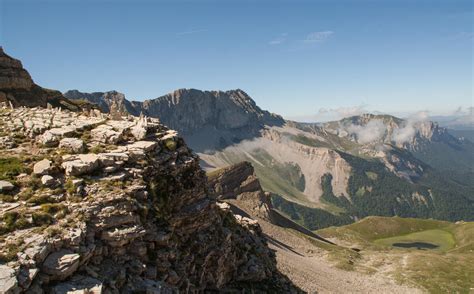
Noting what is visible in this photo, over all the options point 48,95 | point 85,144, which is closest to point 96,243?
point 85,144

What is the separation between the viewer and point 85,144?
82.3ft

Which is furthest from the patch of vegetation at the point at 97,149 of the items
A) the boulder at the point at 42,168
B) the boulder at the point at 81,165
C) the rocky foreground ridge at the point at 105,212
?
the boulder at the point at 42,168

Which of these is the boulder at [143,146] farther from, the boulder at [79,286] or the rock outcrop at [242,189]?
the rock outcrop at [242,189]

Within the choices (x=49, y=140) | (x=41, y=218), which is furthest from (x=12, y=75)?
(x=41, y=218)

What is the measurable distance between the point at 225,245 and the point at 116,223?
12.8 m

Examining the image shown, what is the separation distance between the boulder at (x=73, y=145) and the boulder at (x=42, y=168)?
225 cm

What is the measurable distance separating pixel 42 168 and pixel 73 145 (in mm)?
3044

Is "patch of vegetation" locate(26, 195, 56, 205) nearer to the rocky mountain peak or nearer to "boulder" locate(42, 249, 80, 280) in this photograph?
"boulder" locate(42, 249, 80, 280)

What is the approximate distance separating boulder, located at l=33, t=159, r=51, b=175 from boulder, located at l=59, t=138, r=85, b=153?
2.25 meters

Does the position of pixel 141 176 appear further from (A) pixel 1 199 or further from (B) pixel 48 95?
(B) pixel 48 95

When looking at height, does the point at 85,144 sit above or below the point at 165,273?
above

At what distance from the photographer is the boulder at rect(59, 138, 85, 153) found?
967 inches

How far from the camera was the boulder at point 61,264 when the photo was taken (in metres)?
16.9

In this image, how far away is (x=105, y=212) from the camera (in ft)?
67.2
